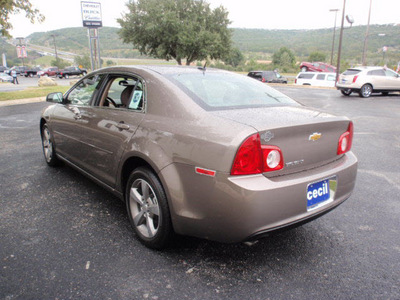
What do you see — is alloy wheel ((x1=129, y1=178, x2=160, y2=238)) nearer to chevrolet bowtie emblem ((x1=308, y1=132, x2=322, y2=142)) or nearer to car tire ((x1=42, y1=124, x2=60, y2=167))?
chevrolet bowtie emblem ((x1=308, y1=132, x2=322, y2=142))

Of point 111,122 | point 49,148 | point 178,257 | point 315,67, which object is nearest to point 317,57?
point 315,67

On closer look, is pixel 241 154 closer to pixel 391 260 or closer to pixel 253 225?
pixel 253 225

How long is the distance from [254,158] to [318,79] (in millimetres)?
24937

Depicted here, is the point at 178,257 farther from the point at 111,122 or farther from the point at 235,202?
the point at 111,122

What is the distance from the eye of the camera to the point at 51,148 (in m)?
4.65

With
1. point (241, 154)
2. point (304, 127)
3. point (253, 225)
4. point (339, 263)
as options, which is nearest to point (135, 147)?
point (241, 154)

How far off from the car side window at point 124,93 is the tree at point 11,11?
1362 cm

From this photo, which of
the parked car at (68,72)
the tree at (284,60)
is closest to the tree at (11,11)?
the parked car at (68,72)

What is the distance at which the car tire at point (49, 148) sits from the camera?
4.60m

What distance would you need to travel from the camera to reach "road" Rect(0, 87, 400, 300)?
2.17m

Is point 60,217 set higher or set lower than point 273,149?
lower

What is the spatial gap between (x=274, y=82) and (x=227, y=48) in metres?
10.8

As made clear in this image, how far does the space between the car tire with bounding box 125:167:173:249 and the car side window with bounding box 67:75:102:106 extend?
4.40 ft

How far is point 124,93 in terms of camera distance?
3.28 m
